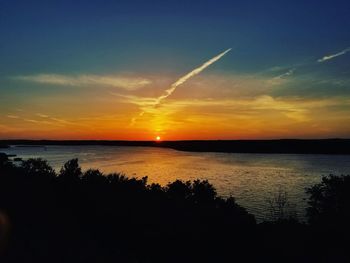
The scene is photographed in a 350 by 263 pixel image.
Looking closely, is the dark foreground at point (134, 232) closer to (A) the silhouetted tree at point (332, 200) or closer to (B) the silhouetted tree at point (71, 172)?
(A) the silhouetted tree at point (332, 200)

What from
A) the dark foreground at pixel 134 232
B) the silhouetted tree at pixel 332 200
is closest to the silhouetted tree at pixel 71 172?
the dark foreground at pixel 134 232

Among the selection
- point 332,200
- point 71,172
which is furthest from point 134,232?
point 332,200

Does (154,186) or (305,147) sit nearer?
(154,186)

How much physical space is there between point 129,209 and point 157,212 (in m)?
1.35

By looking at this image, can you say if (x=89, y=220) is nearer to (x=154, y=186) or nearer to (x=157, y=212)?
(x=157, y=212)

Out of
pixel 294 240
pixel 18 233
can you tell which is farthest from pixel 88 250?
pixel 294 240

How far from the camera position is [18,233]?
12500mm

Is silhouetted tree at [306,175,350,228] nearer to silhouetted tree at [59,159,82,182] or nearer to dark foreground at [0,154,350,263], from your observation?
dark foreground at [0,154,350,263]

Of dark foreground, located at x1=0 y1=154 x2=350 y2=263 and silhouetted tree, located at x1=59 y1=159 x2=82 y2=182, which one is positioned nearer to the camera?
dark foreground, located at x1=0 y1=154 x2=350 y2=263

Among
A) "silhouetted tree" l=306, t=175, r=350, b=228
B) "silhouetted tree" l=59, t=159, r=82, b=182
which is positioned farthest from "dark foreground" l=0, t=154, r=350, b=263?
"silhouetted tree" l=59, t=159, r=82, b=182

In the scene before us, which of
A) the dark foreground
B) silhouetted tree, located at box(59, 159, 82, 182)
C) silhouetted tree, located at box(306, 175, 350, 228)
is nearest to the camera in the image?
the dark foreground

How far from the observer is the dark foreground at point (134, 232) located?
1209 cm

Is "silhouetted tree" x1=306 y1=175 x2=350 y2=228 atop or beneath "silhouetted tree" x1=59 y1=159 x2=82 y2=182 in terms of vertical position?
beneath

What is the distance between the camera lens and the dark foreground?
12.1 metres
